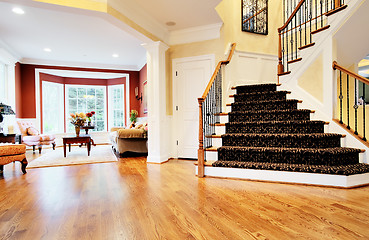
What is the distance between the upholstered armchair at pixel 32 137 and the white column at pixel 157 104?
12.4 feet

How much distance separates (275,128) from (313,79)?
1.72m

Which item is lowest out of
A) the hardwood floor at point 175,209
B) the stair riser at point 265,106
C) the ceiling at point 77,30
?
the hardwood floor at point 175,209

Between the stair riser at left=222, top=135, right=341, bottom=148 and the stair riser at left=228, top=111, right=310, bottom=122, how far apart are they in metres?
0.58

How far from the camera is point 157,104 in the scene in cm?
471

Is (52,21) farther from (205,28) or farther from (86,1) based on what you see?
(205,28)

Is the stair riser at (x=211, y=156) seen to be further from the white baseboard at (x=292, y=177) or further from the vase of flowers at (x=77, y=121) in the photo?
the vase of flowers at (x=77, y=121)

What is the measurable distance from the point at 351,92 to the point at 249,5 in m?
3.14

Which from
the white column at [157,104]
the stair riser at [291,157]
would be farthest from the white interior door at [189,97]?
the stair riser at [291,157]

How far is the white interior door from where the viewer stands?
15.9 ft

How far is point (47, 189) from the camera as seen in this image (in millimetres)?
2840

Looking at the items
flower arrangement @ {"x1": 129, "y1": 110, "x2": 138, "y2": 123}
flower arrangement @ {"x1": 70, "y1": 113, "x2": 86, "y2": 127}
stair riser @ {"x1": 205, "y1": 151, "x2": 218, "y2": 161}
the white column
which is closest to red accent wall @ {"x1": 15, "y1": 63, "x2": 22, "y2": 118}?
flower arrangement @ {"x1": 70, "y1": 113, "x2": 86, "y2": 127}

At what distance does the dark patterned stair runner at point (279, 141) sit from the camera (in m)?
2.94

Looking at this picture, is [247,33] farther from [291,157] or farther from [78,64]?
[78,64]

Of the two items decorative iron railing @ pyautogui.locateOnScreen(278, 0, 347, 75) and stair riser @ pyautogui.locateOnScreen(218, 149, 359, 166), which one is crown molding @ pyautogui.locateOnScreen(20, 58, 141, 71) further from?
→ stair riser @ pyautogui.locateOnScreen(218, 149, 359, 166)
